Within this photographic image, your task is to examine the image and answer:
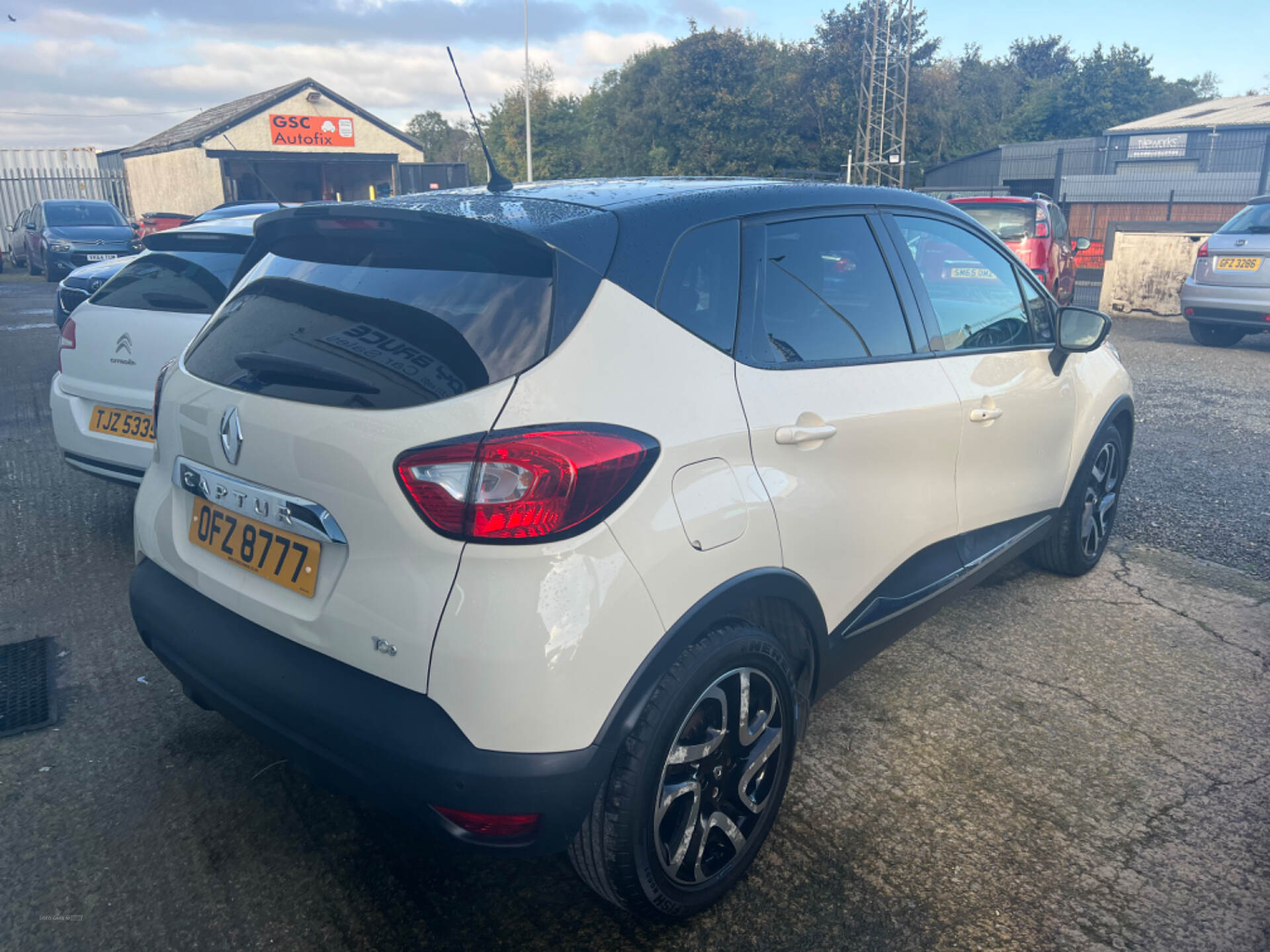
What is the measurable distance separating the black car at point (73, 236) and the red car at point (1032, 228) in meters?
16.0

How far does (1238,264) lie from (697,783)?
1047 cm

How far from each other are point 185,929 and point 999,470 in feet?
9.27

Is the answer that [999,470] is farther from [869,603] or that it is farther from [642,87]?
[642,87]

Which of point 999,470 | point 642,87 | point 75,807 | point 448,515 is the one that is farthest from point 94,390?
point 642,87

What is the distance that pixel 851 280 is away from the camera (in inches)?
108

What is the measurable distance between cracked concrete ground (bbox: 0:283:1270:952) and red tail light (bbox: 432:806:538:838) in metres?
0.45

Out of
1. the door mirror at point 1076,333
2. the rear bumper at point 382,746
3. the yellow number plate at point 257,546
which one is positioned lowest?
the rear bumper at point 382,746

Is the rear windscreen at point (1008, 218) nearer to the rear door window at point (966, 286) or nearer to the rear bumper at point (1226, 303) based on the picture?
the rear bumper at point (1226, 303)

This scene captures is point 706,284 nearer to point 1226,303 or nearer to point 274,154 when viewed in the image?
point 1226,303

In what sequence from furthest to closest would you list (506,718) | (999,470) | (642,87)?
1. (642,87)
2. (999,470)
3. (506,718)

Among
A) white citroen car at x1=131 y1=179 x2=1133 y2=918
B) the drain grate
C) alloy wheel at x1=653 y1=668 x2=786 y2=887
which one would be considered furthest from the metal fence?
alloy wheel at x1=653 y1=668 x2=786 y2=887

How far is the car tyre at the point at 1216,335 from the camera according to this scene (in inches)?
439

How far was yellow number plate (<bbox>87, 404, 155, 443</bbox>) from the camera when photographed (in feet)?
13.9

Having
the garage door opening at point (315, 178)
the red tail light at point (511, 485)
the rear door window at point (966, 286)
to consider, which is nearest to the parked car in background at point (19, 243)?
the garage door opening at point (315, 178)
